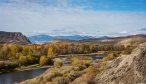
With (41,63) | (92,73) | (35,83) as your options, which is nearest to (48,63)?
(41,63)

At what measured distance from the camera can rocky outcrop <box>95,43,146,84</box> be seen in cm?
2286

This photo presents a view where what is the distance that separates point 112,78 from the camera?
25.7m

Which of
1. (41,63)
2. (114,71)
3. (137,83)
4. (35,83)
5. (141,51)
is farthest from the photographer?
(41,63)

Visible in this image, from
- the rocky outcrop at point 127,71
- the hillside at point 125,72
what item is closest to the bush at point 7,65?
the hillside at point 125,72

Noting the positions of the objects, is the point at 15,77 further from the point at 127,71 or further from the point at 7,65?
the point at 127,71

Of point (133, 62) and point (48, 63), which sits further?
point (48, 63)

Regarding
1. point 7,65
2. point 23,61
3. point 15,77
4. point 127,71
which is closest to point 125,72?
point 127,71

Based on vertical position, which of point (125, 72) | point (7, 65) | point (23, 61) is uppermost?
point (125, 72)

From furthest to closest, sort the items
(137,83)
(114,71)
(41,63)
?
(41,63)
(114,71)
(137,83)

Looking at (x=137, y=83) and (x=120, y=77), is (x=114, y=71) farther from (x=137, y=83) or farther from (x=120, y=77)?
(x=137, y=83)

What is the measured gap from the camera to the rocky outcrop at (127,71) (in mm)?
22859

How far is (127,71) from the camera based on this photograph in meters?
24.8

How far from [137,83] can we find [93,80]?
556cm

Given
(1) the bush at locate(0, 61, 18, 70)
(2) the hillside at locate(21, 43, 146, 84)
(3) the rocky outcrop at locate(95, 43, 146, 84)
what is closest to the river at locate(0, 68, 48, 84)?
(1) the bush at locate(0, 61, 18, 70)
